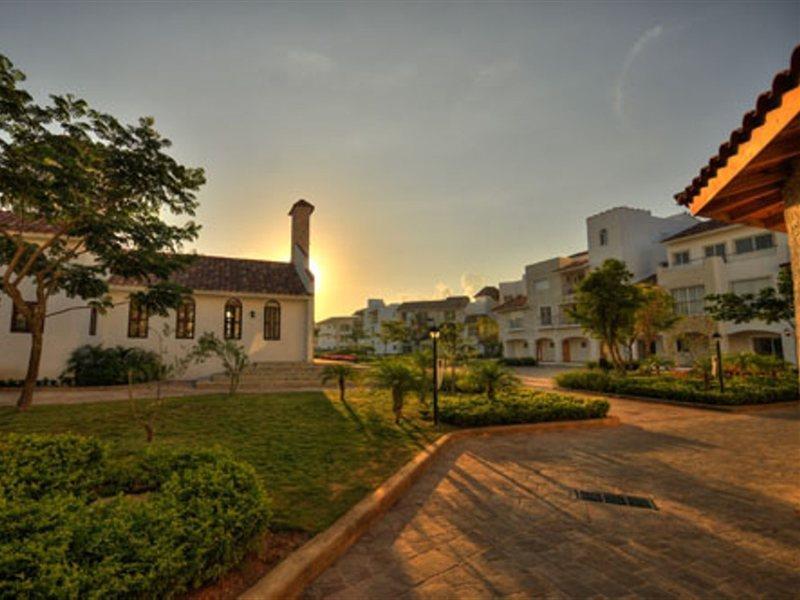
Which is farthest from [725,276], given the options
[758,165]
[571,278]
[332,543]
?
[332,543]

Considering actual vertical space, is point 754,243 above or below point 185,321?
above

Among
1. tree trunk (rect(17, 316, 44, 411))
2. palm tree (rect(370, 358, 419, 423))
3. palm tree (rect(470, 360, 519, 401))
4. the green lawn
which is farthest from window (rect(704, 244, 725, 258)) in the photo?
tree trunk (rect(17, 316, 44, 411))

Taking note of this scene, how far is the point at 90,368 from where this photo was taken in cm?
1658

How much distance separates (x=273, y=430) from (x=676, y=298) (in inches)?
1239

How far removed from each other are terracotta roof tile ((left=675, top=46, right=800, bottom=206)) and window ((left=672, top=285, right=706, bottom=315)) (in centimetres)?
2904

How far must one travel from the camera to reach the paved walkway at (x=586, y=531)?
322cm

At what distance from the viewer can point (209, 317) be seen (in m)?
20.0

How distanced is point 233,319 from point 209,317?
1.13 metres

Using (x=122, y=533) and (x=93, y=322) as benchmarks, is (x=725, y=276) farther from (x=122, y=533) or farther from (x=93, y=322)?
(x=93, y=322)

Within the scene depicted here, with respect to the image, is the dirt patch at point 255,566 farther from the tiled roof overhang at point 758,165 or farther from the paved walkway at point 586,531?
the tiled roof overhang at point 758,165

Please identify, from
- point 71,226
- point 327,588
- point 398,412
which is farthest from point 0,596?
point 71,226

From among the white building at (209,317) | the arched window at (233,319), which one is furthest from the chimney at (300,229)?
the arched window at (233,319)

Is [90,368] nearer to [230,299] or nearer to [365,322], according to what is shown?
[230,299]

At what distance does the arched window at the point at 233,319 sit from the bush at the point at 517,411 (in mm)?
13222
